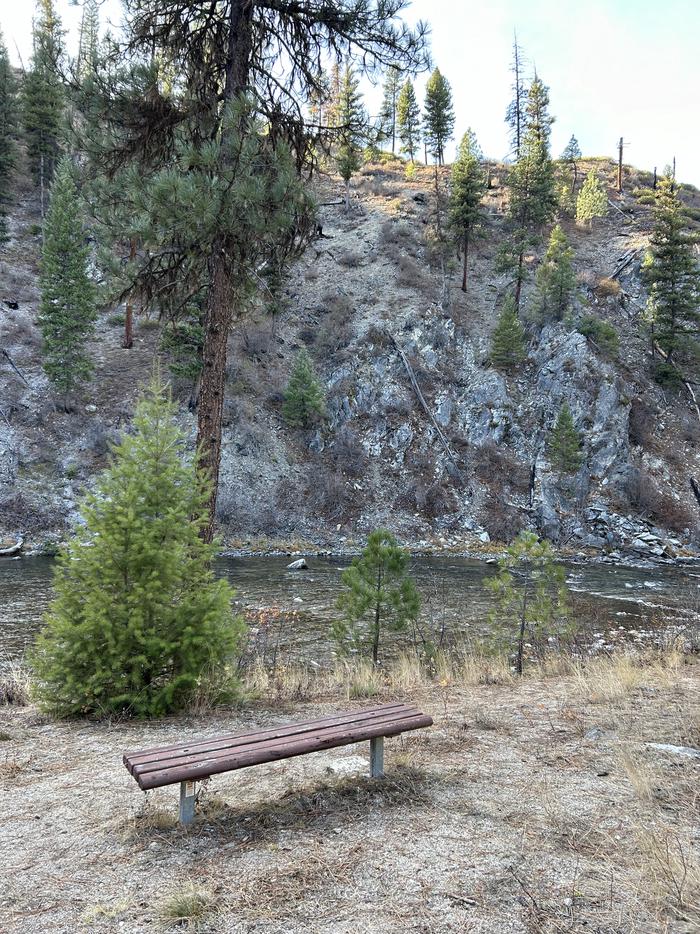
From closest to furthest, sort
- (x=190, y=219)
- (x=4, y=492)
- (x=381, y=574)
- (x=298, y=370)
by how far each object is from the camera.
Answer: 1. (x=190, y=219)
2. (x=381, y=574)
3. (x=4, y=492)
4. (x=298, y=370)

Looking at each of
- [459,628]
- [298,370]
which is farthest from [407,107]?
[459,628]

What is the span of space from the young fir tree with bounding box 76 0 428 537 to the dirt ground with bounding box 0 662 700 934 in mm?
4418

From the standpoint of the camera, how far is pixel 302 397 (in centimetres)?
3412

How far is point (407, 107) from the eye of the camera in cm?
6912

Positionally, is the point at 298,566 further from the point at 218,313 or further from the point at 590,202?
the point at 590,202

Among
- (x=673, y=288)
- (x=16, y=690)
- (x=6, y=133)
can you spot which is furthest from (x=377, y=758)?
(x=6, y=133)

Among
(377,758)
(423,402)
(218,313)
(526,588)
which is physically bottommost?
(526,588)

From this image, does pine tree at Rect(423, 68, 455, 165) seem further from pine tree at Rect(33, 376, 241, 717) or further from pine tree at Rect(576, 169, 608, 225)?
pine tree at Rect(33, 376, 241, 717)

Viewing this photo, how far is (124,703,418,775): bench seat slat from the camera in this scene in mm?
3800

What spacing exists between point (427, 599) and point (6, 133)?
4844cm

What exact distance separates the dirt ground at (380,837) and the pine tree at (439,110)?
209ft

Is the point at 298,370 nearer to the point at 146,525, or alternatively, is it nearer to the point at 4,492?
the point at 4,492

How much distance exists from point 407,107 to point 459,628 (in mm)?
71769

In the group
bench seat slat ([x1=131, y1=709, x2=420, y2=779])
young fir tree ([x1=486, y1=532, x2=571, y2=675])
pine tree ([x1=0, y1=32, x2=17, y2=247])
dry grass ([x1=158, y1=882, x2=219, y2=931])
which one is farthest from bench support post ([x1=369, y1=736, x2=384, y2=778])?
pine tree ([x1=0, y1=32, x2=17, y2=247])
